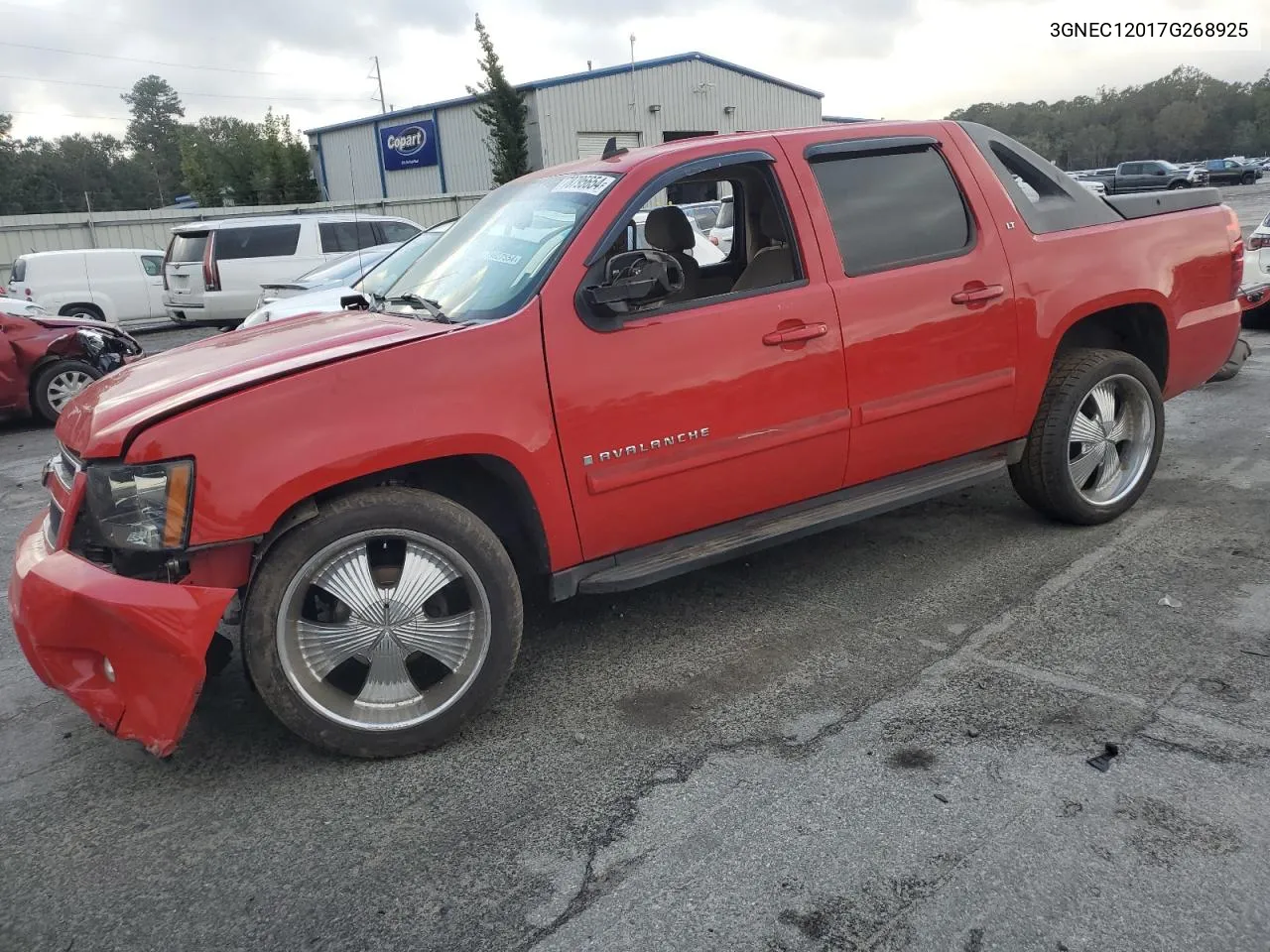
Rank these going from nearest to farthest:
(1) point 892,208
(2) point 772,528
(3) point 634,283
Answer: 1. (3) point 634,283
2. (2) point 772,528
3. (1) point 892,208

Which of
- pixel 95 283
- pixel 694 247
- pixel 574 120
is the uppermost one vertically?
pixel 574 120

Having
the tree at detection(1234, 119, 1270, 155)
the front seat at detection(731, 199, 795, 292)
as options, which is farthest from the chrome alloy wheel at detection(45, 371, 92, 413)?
the tree at detection(1234, 119, 1270, 155)

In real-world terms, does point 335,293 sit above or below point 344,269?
below

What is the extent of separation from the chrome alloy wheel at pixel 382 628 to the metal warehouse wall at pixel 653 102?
103 ft

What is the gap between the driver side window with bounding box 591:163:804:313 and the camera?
12.7ft

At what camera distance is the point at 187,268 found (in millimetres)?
15664

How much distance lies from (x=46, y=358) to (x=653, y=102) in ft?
94.0

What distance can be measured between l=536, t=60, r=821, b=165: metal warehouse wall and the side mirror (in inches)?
1211

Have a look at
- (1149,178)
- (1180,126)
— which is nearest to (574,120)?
(1149,178)

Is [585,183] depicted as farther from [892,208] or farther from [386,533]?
[386,533]

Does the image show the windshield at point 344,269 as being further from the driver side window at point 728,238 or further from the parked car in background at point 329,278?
the driver side window at point 728,238

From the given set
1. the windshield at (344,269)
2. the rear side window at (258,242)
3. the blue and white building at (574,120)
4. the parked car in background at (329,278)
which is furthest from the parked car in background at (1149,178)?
the parked car in background at (329,278)

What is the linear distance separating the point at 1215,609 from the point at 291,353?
3.55 meters

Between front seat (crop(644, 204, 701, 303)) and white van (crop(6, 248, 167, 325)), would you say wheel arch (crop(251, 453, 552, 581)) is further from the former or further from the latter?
white van (crop(6, 248, 167, 325))
